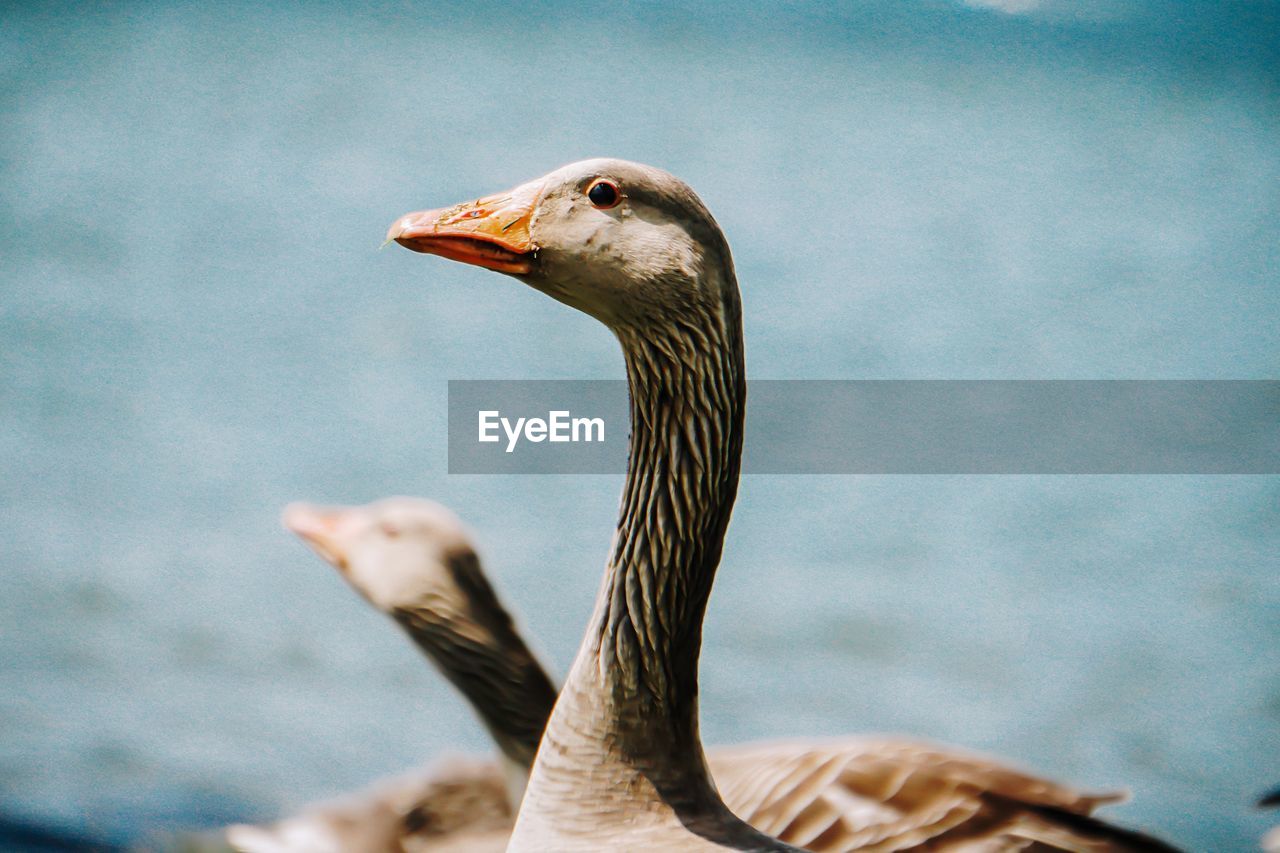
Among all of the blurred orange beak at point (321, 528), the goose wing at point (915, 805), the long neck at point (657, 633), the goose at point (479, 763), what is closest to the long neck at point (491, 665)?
the goose at point (479, 763)

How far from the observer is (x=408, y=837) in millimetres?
1736

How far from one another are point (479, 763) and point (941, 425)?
1542 millimetres

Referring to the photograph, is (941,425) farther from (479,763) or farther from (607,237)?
(607,237)

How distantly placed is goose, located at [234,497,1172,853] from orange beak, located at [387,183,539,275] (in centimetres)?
74

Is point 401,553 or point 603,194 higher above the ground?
point 603,194

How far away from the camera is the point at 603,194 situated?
1131 mm

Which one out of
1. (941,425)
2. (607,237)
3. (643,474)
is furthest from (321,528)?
(941,425)

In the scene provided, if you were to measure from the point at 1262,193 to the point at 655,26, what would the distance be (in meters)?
1.71

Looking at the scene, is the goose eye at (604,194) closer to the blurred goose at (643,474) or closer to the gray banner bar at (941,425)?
the blurred goose at (643,474)

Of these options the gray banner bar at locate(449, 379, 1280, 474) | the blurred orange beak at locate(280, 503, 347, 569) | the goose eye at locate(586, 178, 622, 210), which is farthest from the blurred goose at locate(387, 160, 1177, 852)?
the gray banner bar at locate(449, 379, 1280, 474)

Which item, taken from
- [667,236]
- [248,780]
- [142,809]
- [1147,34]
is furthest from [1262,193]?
[142,809]

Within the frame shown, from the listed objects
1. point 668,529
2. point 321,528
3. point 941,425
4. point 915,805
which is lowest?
point 915,805

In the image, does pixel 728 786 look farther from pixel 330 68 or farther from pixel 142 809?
pixel 330 68

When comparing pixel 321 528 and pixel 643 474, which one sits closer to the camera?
pixel 643 474
